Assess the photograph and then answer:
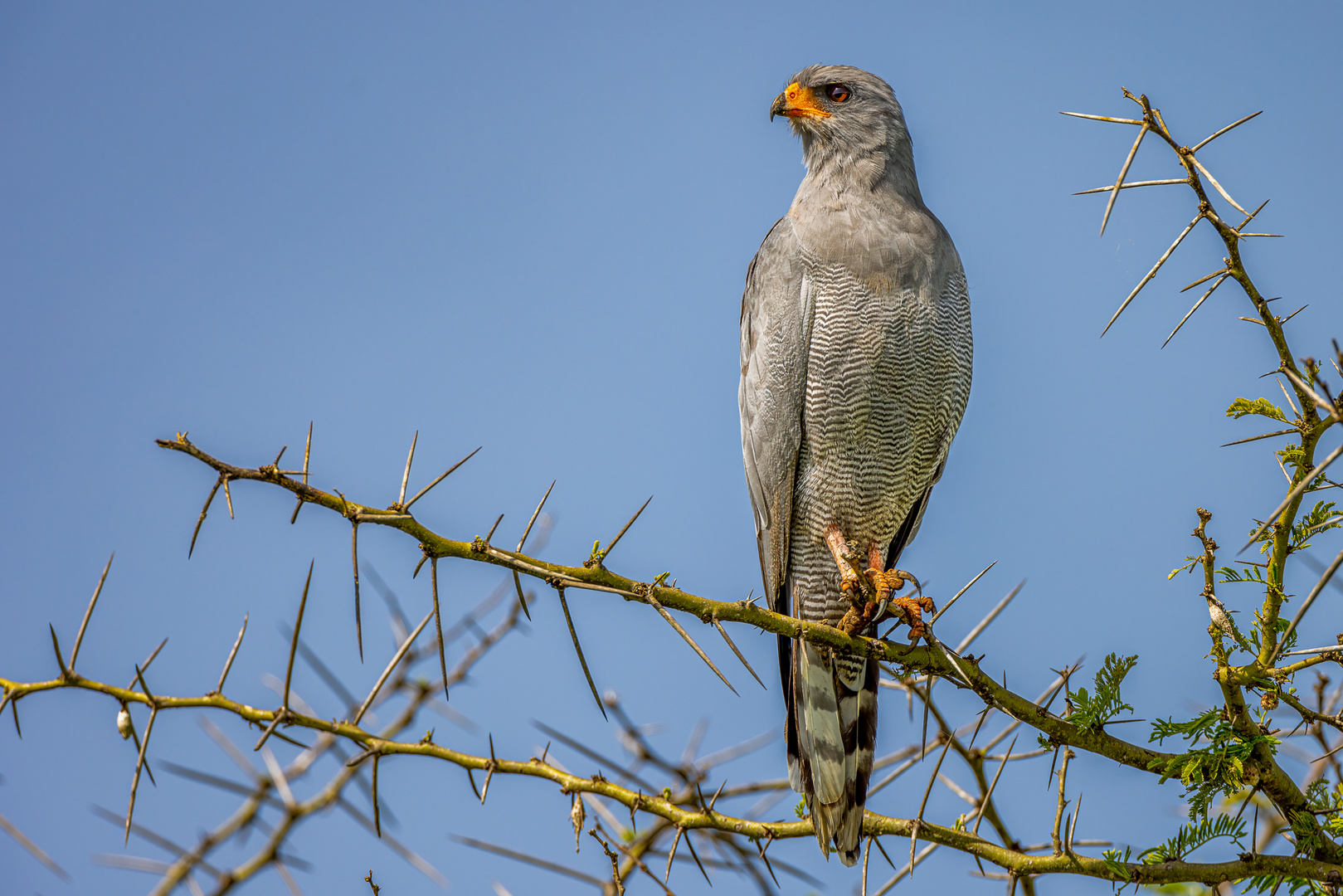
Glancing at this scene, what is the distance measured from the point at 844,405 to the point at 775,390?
342 millimetres

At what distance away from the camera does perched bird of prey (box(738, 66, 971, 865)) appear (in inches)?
188

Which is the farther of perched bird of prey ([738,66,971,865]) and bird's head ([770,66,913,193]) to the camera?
bird's head ([770,66,913,193])

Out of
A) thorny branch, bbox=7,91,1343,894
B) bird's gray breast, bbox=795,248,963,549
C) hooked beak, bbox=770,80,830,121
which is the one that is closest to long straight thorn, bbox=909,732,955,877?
thorny branch, bbox=7,91,1343,894

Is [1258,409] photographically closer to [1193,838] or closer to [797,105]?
[1193,838]

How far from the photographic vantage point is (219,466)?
2268mm

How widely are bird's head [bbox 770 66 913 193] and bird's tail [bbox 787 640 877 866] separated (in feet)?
8.39

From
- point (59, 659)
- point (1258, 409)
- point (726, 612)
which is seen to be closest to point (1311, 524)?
point (1258, 409)

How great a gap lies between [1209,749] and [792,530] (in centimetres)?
245

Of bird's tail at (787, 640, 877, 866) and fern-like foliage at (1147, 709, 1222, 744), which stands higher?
bird's tail at (787, 640, 877, 866)

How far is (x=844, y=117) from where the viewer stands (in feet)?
18.1

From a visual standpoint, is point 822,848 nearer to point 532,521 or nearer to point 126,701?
point 532,521

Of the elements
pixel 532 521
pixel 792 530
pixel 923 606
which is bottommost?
pixel 532 521

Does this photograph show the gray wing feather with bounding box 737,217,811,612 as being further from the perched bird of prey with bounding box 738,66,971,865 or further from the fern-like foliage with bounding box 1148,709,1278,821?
the fern-like foliage with bounding box 1148,709,1278,821

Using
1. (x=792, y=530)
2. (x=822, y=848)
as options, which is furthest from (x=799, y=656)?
(x=822, y=848)
